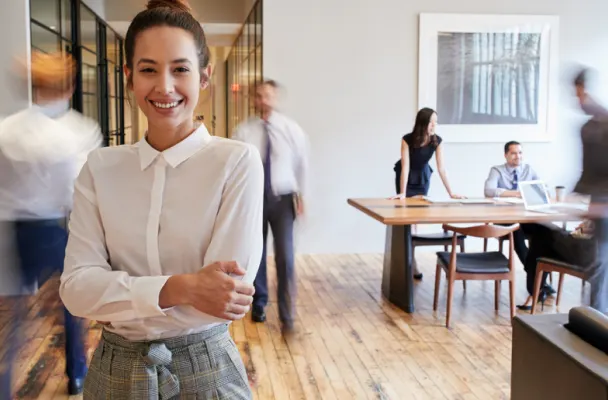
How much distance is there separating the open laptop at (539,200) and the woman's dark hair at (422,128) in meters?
1.07

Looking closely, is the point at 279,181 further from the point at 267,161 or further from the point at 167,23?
the point at 167,23

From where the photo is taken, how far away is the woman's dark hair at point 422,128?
20.9ft

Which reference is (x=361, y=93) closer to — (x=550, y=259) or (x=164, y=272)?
(x=550, y=259)

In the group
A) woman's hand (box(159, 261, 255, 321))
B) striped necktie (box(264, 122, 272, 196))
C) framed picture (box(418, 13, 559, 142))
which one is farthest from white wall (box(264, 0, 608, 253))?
woman's hand (box(159, 261, 255, 321))

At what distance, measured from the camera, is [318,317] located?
17.4 feet

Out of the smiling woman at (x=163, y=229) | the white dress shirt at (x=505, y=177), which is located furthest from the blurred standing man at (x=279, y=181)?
the smiling woman at (x=163, y=229)

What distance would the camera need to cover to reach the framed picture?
306 inches

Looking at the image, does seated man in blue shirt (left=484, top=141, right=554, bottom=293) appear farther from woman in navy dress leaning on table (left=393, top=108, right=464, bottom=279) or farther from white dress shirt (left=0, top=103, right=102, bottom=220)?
white dress shirt (left=0, top=103, right=102, bottom=220)

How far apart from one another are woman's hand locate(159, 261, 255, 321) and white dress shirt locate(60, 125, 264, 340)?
56mm

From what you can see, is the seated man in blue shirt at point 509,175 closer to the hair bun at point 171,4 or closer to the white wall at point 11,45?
the white wall at point 11,45

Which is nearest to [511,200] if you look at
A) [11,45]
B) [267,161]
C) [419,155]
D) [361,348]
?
[419,155]

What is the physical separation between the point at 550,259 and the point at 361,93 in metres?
3.33

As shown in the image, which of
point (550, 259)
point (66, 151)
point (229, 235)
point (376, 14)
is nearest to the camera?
point (229, 235)

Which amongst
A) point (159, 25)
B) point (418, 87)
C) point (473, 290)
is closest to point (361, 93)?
point (418, 87)
